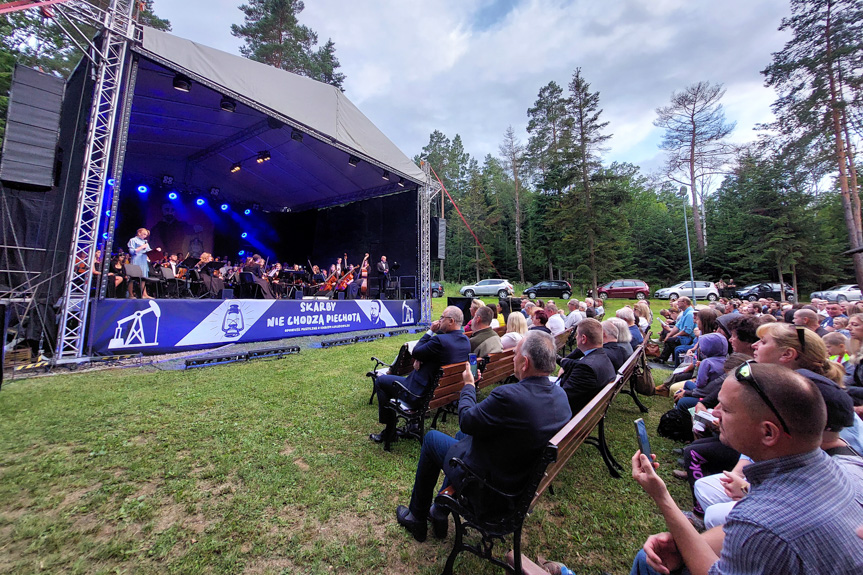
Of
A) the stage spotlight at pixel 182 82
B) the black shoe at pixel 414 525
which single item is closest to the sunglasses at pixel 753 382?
the black shoe at pixel 414 525

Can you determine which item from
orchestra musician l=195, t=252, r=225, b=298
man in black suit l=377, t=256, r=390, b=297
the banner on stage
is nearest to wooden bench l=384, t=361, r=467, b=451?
the banner on stage

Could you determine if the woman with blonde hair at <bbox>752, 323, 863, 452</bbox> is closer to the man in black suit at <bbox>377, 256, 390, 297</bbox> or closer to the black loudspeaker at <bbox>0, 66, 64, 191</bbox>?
the black loudspeaker at <bbox>0, 66, 64, 191</bbox>

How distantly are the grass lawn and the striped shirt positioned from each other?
138cm

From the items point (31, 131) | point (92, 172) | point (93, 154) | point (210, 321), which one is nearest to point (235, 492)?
point (210, 321)

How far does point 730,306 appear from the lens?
8.95 metres

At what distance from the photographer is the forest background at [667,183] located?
50.4ft

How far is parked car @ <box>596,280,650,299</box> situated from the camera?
72.3 feet

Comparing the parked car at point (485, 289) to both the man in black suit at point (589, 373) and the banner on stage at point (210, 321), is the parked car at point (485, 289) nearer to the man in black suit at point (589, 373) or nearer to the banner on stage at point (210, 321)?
the banner on stage at point (210, 321)

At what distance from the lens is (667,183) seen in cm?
3209

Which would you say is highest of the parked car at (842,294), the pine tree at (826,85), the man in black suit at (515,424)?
the pine tree at (826,85)

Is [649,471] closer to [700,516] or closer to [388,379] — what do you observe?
[700,516]

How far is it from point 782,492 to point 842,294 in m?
28.9

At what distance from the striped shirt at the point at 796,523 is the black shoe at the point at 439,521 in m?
1.47

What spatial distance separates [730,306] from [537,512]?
9819 millimetres
